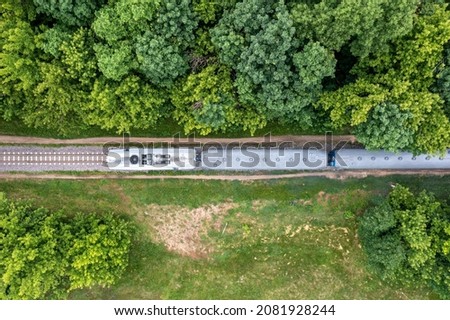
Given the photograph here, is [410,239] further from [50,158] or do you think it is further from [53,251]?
[50,158]

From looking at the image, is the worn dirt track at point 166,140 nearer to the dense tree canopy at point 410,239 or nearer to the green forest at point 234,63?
the green forest at point 234,63

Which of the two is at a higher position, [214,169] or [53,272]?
[214,169]

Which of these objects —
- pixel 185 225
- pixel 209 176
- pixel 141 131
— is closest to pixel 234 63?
pixel 209 176

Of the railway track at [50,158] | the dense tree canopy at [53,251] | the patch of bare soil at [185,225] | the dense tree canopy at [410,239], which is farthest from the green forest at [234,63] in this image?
the patch of bare soil at [185,225]

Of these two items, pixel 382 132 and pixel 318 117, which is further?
pixel 318 117

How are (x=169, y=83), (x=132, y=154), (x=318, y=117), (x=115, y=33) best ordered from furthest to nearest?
(x=132, y=154)
(x=318, y=117)
(x=169, y=83)
(x=115, y=33)

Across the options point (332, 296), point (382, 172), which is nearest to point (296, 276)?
point (332, 296)

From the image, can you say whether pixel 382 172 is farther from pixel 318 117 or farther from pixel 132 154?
pixel 132 154
